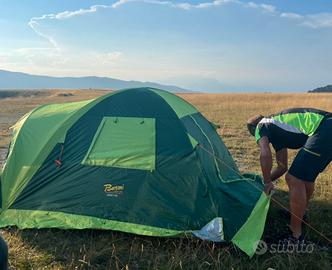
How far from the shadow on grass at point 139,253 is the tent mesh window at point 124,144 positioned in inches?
38.3

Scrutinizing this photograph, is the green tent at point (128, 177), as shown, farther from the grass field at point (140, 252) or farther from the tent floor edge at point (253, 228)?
the grass field at point (140, 252)

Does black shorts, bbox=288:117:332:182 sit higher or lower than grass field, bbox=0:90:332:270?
higher

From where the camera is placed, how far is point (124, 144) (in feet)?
20.3

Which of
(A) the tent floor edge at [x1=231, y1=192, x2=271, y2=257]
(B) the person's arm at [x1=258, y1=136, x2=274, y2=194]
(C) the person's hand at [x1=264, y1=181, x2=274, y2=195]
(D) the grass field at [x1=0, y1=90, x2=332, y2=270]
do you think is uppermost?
(B) the person's arm at [x1=258, y1=136, x2=274, y2=194]

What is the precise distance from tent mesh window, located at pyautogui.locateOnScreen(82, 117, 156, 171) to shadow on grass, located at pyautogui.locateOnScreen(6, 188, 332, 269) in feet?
3.19

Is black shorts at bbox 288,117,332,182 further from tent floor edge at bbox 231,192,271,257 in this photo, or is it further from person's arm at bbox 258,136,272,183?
tent floor edge at bbox 231,192,271,257

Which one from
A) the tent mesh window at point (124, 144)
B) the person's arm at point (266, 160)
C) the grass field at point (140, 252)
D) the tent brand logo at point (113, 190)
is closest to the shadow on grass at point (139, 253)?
the grass field at point (140, 252)

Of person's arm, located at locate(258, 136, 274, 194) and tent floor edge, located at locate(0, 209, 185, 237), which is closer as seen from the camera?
person's arm, located at locate(258, 136, 274, 194)

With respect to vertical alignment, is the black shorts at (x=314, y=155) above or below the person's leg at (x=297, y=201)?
above

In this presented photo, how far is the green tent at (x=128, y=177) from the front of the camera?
18.1 feet

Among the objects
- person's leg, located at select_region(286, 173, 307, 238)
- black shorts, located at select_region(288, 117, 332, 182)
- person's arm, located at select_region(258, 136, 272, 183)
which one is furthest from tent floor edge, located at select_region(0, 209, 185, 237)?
black shorts, located at select_region(288, 117, 332, 182)

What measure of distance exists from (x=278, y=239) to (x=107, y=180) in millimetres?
2381

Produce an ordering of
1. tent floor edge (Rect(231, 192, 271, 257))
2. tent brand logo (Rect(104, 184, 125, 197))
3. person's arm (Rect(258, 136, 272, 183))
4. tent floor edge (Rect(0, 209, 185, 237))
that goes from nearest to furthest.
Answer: tent floor edge (Rect(231, 192, 271, 257))
person's arm (Rect(258, 136, 272, 183))
tent floor edge (Rect(0, 209, 185, 237))
tent brand logo (Rect(104, 184, 125, 197))

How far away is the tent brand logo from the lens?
5879 mm
